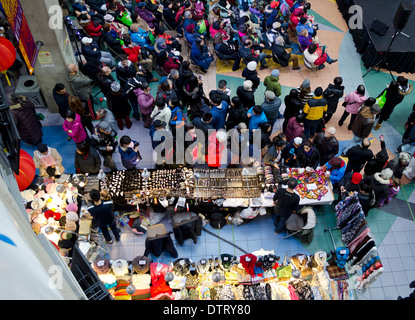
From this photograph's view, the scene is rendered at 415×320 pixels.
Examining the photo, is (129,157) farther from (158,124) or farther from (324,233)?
(324,233)

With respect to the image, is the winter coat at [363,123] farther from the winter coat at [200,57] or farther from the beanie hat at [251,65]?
the winter coat at [200,57]

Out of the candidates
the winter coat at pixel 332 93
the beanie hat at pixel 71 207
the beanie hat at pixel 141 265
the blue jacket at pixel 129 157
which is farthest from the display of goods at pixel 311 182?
the beanie hat at pixel 71 207

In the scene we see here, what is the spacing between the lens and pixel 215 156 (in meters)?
8.55

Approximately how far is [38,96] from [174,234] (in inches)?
207

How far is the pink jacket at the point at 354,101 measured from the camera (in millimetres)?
9188

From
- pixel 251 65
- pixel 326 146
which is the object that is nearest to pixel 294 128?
pixel 326 146

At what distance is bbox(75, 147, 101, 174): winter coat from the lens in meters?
7.88

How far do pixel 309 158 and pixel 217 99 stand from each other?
2.31m

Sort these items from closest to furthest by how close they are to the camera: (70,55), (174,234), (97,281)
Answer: (97,281) → (174,234) → (70,55)

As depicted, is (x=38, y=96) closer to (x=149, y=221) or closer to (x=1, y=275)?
(x=149, y=221)

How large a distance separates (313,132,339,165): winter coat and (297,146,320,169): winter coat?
302mm

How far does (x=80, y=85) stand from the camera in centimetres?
888

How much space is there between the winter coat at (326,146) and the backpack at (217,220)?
8.30ft
